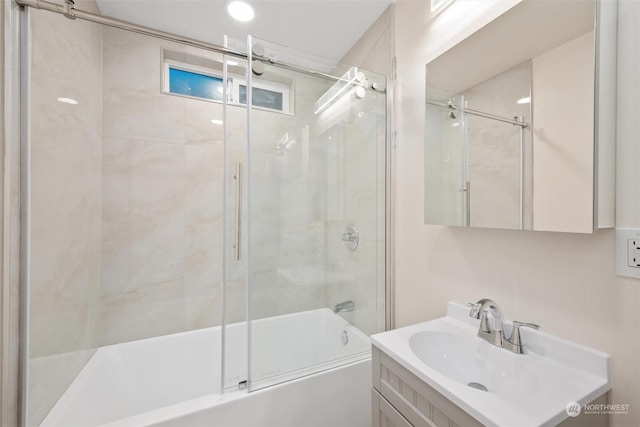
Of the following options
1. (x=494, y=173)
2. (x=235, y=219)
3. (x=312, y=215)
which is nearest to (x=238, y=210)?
(x=235, y=219)

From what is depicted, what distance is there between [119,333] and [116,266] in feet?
1.56

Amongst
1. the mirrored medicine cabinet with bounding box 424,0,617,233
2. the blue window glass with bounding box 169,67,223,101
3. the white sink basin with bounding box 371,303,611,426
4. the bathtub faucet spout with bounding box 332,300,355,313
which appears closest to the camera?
the white sink basin with bounding box 371,303,611,426

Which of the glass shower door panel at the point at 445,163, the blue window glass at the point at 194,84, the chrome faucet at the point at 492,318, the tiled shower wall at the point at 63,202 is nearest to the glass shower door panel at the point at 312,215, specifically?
the glass shower door panel at the point at 445,163

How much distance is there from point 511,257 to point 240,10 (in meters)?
1.97

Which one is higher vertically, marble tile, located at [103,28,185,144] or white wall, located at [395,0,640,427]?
marble tile, located at [103,28,185,144]

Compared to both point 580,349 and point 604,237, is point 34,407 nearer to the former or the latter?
point 580,349

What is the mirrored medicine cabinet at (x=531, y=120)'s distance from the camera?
0.74m

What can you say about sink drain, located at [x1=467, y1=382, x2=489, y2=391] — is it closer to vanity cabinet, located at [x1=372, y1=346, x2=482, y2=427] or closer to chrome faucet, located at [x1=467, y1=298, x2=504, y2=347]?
chrome faucet, located at [x1=467, y1=298, x2=504, y2=347]

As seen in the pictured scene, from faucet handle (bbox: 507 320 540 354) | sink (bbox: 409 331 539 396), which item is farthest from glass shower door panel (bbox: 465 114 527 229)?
sink (bbox: 409 331 539 396)

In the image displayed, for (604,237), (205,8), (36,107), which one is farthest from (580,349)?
(205,8)

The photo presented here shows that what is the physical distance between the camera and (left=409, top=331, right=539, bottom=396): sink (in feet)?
2.76

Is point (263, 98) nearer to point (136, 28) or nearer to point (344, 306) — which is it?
point (136, 28)

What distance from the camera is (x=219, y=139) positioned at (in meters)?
2.09

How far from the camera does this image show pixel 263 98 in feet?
4.43
